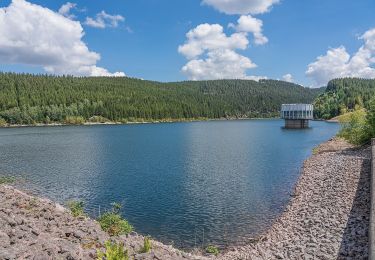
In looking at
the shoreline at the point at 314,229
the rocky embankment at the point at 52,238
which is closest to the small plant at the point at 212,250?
the shoreline at the point at 314,229

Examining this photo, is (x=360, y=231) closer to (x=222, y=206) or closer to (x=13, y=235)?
(x=222, y=206)

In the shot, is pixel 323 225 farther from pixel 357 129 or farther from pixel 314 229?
pixel 357 129

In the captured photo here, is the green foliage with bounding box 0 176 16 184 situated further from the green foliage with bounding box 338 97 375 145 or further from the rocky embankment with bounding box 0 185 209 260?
the green foliage with bounding box 338 97 375 145

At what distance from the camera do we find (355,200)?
30.7 metres

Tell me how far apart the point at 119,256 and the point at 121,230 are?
35.2 ft

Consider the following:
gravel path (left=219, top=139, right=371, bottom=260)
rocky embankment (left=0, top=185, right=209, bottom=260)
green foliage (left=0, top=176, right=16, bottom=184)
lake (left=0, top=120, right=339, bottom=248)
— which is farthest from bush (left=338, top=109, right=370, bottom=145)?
A: green foliage (left=0, top=176, right=16, bottom=184)

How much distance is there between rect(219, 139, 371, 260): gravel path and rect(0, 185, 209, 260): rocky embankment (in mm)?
6381

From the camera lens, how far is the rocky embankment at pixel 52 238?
15586mm

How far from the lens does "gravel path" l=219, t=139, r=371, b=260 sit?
21922mm

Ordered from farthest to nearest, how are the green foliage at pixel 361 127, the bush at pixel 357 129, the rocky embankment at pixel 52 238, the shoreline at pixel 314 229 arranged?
the bush at pixel 357 129 < the green foliage at pixel 361 127 < the shoreline at pixel 314 229 < the rocky embankment at pixel 52 238

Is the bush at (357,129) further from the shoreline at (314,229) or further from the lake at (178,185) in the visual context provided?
the shoreline at (314,229)

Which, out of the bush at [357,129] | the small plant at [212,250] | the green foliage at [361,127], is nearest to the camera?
the small plant at [212,250]

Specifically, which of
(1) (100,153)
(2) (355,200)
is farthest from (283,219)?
(1) (100,153)

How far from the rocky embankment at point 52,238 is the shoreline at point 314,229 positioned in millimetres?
287
